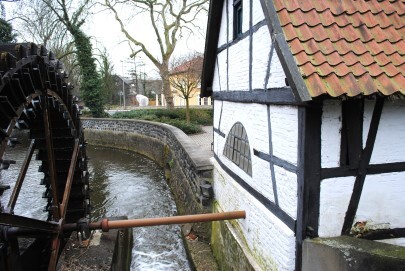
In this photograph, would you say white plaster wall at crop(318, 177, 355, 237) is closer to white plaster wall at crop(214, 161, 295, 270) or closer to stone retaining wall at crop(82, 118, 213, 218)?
white plaster wall at crop(214, 161, 295, 270)

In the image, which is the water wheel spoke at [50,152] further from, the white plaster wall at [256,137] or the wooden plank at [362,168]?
the wooden plank at [362,168]

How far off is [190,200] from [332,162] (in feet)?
18.8

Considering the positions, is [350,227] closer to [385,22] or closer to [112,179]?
[385,22]

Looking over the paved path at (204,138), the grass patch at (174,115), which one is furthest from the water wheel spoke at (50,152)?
the grass patch at (174,115)

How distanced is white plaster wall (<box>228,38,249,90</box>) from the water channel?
167 inches

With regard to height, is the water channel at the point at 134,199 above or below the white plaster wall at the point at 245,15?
below

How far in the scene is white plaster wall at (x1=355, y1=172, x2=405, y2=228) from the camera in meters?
3.32

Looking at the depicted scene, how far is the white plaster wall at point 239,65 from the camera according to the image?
15.1 feet

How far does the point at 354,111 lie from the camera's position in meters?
3.12

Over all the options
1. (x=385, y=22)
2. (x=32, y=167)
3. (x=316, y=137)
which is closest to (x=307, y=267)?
(x=316, y=137)

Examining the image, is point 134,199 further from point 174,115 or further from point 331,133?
point 174,115

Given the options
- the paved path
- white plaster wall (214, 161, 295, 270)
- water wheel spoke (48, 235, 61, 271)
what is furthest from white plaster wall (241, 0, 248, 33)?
the paved path

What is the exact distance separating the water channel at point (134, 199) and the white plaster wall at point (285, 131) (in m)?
4.57

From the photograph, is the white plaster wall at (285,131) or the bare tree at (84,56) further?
the bare tree at (84,56)
